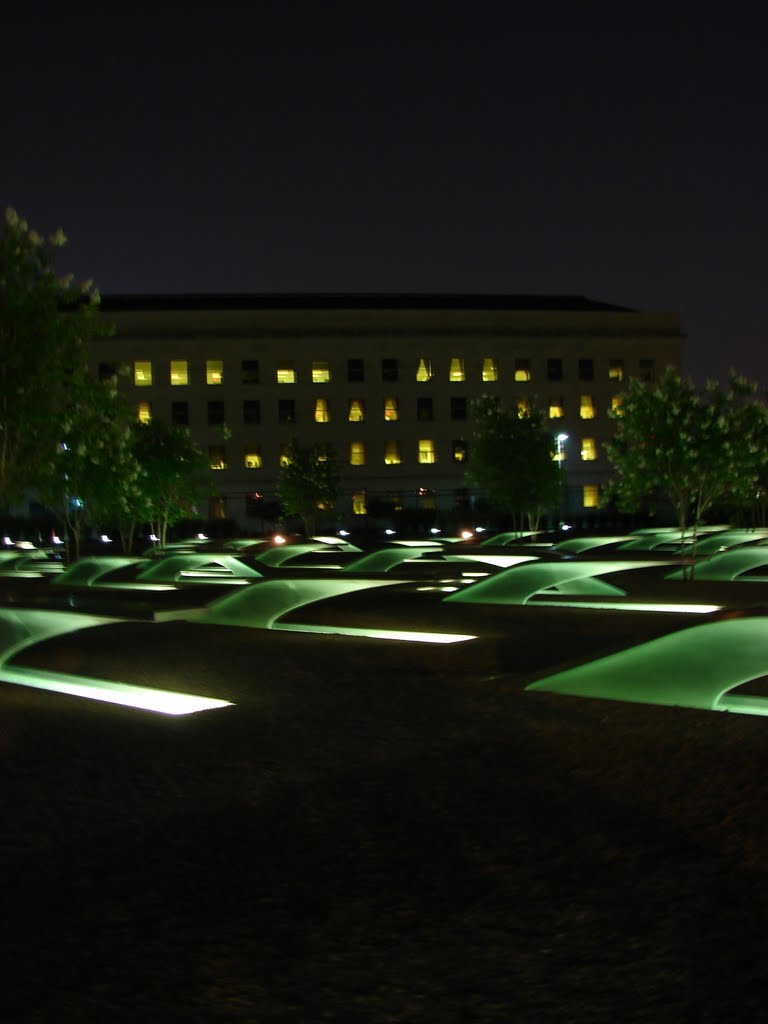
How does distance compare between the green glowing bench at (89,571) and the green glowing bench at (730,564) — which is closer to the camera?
the green glowing bench at (730,564)

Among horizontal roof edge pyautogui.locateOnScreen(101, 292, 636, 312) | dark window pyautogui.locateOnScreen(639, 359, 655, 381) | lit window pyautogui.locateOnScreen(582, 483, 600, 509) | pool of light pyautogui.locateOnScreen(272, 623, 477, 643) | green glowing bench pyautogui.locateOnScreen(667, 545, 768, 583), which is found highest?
horizontal roof edge pyautogui.locateOnScreen(101, 292, 636, 312)

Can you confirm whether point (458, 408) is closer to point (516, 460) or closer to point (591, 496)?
point (591, 496)

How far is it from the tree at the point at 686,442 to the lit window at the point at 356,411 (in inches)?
1930

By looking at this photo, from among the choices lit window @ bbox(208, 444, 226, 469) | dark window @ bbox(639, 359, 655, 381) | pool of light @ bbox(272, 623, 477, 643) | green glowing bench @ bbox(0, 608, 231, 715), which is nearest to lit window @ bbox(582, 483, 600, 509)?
dark window @ bbox(639, 359, 655, 381)

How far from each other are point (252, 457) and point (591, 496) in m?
23.9

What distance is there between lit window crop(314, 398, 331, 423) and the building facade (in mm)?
98

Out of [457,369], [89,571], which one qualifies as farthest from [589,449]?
[89,571]

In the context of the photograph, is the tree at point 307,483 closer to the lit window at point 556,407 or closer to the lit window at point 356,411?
the lit window at point 356,411

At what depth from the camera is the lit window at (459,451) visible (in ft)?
234

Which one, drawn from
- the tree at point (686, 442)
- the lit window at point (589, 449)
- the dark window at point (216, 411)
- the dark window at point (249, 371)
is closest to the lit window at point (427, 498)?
the lit window at point (589, 449)

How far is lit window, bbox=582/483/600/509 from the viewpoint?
71.6m

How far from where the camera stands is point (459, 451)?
7162 cm

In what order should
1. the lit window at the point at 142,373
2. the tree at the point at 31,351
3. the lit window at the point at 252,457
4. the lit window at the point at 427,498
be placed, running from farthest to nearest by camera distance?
the lit window at the point at 427,498 → the lit window at the point at 252,457 → the lit window at the point at 142,373 → the tree at the point at 31,351

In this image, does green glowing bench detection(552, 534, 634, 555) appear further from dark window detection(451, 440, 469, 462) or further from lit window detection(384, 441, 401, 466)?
lit window detection(384, 441, 401, 466)
